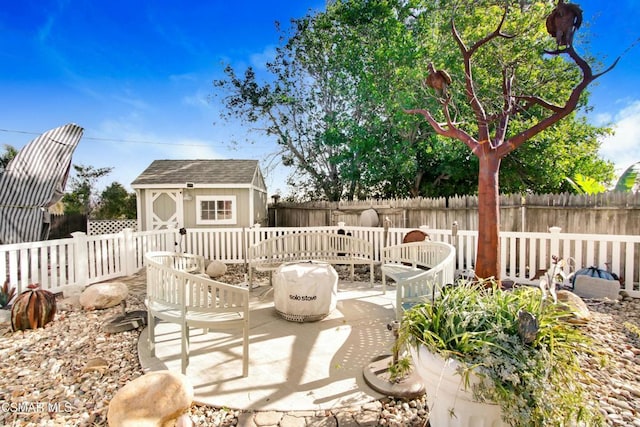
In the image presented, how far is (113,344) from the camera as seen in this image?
2850mm

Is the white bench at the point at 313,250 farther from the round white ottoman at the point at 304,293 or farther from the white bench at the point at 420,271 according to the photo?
the round white ottoman at the point at 304,293

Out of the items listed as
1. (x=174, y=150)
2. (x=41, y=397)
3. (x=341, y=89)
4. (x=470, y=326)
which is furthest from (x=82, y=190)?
(x=470, y=326)

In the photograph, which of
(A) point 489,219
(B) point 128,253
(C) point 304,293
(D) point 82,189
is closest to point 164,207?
(B) point 128,253

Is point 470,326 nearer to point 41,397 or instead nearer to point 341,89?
point 41,397

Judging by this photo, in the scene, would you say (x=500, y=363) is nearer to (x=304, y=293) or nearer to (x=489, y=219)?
(x=304, y=293)

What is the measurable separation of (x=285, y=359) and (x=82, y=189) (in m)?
18.4

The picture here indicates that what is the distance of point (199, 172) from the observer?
1002 cm

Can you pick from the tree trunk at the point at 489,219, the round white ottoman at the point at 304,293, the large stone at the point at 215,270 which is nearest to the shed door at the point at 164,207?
the large stone at the point at 215,270

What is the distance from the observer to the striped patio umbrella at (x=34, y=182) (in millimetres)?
5340

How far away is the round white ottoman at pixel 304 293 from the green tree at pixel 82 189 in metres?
16.8

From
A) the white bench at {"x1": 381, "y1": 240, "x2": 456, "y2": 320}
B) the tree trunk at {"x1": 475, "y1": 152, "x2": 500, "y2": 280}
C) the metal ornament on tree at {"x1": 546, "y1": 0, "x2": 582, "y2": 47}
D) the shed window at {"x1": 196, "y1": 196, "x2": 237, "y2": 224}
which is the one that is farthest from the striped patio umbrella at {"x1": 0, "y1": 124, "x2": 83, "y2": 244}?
the metal ornament on tree at {"x1": 546, "y1": 0, "x2": 582, "y2": 47}

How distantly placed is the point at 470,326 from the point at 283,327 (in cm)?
218

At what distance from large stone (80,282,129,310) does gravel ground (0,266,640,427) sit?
436 millimetres

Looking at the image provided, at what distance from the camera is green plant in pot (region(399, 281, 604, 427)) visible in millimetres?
1276
